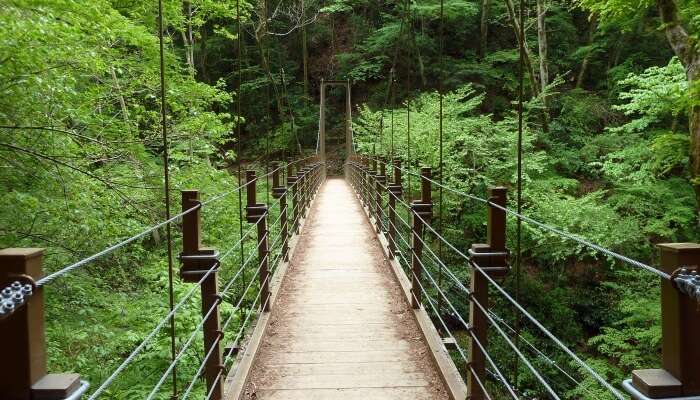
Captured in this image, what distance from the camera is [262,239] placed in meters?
4.05

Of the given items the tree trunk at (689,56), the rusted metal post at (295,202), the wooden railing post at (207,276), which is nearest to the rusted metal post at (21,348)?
the wooden railing post at (207,276)

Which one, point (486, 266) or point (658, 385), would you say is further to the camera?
point (486, 266)

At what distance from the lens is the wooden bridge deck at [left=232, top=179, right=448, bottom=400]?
2705 millimetres

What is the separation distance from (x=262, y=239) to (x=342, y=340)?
106cm

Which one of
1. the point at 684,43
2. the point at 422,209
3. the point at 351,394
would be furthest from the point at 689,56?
the point at 351,394

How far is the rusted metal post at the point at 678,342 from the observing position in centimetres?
100

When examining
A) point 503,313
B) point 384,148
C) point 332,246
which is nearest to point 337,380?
point 332,246

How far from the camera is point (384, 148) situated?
14602 mm

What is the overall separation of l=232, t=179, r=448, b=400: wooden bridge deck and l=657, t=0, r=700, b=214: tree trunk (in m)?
3.86

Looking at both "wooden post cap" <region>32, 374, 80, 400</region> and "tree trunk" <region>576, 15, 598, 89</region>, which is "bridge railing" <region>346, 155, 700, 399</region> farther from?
"tree trunk" <region>576, 15, 598, 89</region>

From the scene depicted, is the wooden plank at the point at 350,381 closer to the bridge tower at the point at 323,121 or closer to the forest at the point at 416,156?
the forest at the point at 416,156

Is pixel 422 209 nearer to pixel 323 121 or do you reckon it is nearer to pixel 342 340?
pixel 342 340

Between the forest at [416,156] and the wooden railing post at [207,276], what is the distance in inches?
59.0

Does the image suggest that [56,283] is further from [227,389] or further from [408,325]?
[408,325]
